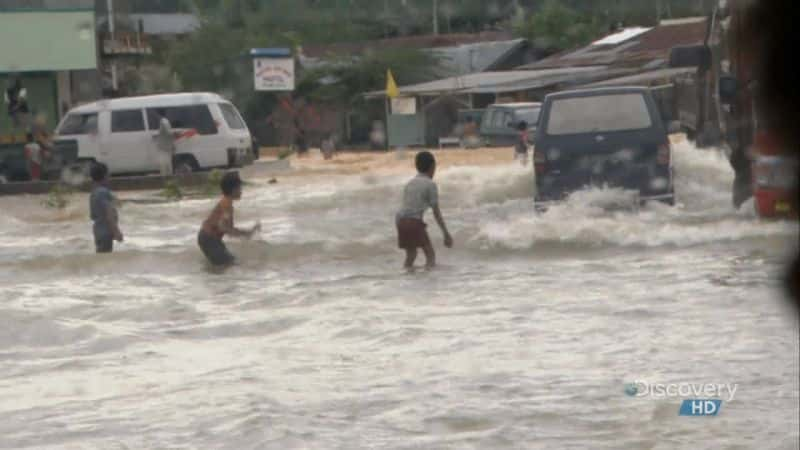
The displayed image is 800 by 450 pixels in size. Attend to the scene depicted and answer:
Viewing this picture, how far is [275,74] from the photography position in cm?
3862

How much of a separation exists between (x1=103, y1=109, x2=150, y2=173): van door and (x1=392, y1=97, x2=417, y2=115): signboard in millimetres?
15690

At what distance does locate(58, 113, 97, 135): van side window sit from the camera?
29406 millimetres

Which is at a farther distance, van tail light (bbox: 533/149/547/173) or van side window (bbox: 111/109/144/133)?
van side window (bbox: 111/109/144/133)

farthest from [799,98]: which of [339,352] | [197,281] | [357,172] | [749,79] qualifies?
[357,172]

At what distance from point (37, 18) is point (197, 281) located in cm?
2254

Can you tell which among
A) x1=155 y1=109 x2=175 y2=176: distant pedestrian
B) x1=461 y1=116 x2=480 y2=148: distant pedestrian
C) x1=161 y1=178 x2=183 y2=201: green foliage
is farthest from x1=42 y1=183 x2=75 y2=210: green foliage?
x1=461 y1=116 x2=480 y2=148: distant pedestrian

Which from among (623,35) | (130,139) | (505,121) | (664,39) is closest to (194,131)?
(130,139)

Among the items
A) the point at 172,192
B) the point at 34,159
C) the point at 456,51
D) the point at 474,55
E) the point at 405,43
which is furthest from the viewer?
the point at 456,51

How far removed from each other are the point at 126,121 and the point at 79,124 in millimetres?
934

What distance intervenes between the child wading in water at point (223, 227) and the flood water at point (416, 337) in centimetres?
21

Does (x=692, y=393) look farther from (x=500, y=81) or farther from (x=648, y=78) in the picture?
(x=500, y=81)

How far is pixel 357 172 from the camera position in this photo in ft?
112

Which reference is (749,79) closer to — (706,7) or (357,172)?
(706,7)

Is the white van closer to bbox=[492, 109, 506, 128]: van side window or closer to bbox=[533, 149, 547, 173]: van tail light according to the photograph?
bbox=[492, 109, 506, 128]: van side window
